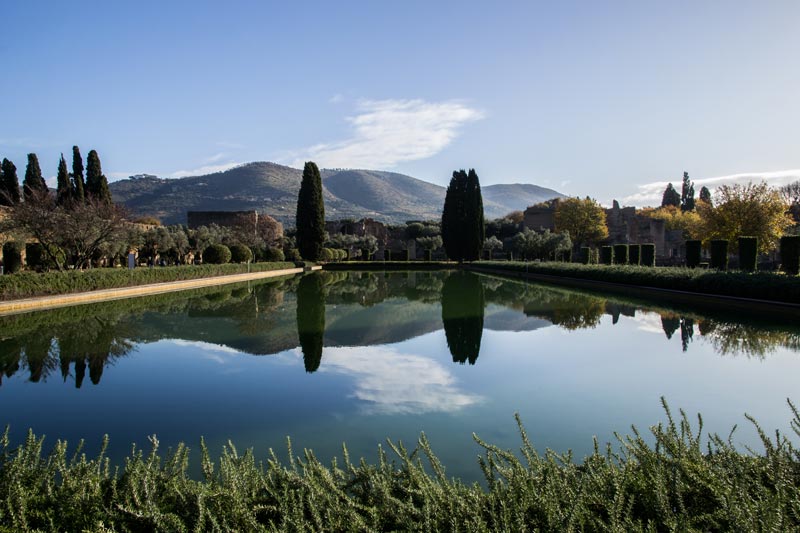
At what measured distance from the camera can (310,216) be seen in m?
33.7

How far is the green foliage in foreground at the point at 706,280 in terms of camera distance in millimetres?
11633

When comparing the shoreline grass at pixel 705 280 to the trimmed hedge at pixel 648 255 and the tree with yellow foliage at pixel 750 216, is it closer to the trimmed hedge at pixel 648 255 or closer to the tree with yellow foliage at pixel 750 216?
the trimmed hedge at pixel 648 255

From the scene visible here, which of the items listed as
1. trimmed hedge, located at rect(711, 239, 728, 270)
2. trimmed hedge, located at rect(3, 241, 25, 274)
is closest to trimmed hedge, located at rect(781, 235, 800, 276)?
trimmed hedge, located at rect(711, 239, 728, 270)

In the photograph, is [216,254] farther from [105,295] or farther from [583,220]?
[583,220]

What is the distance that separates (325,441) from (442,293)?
1280 cm

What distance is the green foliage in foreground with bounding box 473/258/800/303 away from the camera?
11.6 m

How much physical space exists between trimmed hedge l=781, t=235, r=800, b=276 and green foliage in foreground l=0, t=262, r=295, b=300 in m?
19.2

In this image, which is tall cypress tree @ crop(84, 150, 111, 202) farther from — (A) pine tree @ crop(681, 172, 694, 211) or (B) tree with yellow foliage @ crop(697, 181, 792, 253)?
(A) pine tree @ crop(681, 172, 694, 211)

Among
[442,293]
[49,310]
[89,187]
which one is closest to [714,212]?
[442,293]

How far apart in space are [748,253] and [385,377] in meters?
15.1

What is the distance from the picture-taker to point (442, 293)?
16.6m

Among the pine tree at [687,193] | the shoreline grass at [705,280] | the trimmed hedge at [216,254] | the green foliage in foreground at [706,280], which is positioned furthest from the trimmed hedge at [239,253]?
the pine tree at [687,193]

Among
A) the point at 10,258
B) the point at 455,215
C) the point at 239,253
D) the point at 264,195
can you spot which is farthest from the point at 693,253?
the point at 264,195

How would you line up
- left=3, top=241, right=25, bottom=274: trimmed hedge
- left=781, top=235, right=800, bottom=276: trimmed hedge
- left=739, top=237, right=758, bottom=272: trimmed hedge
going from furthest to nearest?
left=3, top=241, right=25, bottom=274: trimmed hedge < left=739, top=237, right=758, bottom=272: trimmed hedge < left=781, top=235, right=800, bottom=276: trimmed hedge
